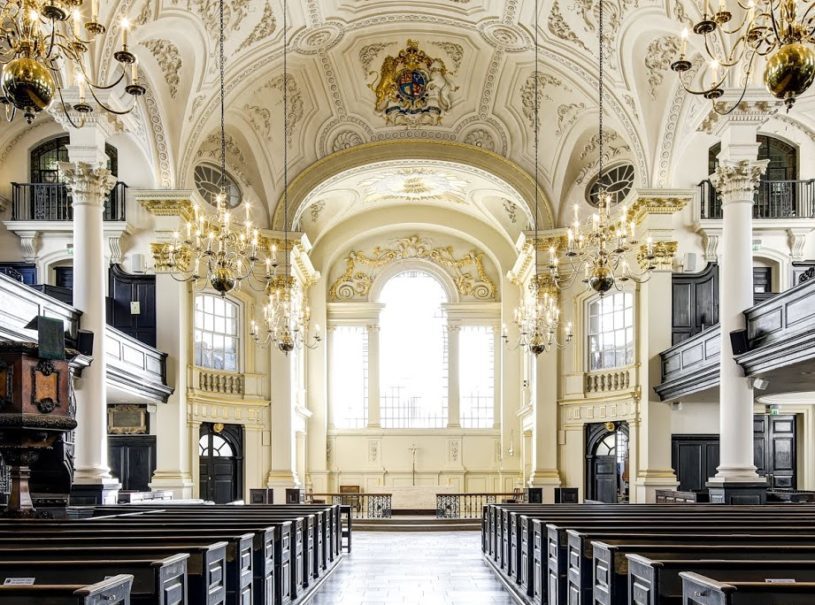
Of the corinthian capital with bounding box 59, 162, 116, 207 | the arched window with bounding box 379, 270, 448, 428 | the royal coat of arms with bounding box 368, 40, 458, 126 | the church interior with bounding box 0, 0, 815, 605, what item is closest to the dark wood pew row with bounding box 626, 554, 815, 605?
the church interior with bounding box 0, 0, 815, 605

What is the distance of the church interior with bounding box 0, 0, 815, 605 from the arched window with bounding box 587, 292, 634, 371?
3.5 inches

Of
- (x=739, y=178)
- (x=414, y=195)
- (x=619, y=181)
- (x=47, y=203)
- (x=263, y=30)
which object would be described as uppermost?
(x=263, y=30)

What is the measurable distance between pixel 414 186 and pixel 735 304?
13.4 meters

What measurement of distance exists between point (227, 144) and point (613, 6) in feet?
31.1

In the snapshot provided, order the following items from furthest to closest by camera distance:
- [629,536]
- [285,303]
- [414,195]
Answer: [414,195]
[285,303]
[629,536]

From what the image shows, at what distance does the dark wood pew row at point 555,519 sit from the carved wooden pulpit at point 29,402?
490 cm

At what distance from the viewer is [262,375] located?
2328 centimetres

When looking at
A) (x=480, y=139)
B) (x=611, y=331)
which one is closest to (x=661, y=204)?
(x=611, y=331)

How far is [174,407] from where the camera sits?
786 inches

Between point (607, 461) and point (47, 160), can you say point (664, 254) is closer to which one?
point (607, 461)

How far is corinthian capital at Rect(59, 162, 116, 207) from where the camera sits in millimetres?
14938

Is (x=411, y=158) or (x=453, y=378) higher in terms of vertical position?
(x=411, y=158)

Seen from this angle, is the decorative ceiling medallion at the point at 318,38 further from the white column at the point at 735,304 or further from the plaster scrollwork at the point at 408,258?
the plaster scrollwork at the point at 408,258

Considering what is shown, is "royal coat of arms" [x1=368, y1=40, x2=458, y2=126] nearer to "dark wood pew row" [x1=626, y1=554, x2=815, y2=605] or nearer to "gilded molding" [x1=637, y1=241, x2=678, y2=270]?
"gilded molding" [x1=637, y1=241, x2=678, y2=270]
